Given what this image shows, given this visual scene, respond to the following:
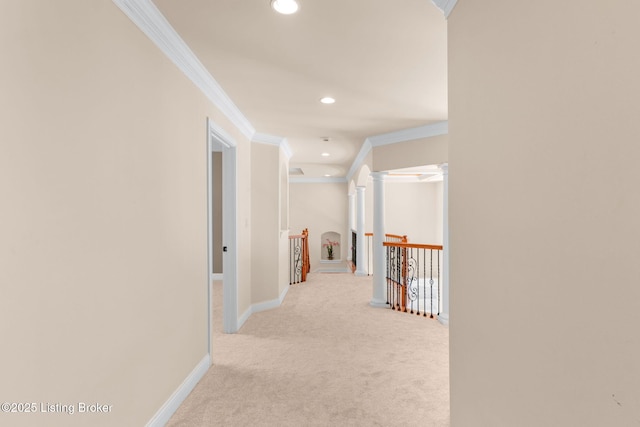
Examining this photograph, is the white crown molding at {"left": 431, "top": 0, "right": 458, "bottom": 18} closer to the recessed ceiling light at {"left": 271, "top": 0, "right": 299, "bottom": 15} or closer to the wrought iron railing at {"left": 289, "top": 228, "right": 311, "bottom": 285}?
the recessed ceiling light at {"left": 271, "top": 0, "right": 299, "bottom": 15}

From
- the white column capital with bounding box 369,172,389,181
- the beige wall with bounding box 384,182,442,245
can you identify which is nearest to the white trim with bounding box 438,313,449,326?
the white column capital with bounding box 369,172,389,181

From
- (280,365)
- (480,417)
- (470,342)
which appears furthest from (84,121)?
(280,365)

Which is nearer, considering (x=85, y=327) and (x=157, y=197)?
(x=85, y=327)

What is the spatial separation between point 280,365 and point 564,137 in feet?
9.55

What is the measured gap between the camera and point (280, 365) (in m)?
3.06

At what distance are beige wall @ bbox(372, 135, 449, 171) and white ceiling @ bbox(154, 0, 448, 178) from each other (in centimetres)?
39

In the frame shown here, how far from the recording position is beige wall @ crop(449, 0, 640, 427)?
2.28ft

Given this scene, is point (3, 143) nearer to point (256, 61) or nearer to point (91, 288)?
point (91, 288)

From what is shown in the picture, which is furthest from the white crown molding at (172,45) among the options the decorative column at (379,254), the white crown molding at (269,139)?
the decorative column at (379,254)

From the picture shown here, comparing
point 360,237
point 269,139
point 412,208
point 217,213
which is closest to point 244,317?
point 269,139

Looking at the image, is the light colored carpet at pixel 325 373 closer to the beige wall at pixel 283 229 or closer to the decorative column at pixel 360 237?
the beige wall at pixel 283 229

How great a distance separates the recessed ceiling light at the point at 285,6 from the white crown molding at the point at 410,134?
3.04 m

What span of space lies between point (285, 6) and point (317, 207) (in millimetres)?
9138

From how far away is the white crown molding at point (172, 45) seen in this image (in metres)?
1.78
